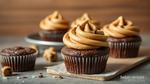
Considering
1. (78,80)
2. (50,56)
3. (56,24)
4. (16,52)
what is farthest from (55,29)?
(78,80)

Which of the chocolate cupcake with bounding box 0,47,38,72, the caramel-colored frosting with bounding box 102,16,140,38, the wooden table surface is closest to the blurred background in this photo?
the caramel-colored frosting with bounding box 102,16,140,38

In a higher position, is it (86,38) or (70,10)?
(86,38)

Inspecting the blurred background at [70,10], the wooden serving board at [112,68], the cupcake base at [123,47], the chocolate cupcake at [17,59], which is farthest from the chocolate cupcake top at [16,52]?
the blurred background at [70,10]

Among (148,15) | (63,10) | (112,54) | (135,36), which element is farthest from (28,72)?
(148,15)

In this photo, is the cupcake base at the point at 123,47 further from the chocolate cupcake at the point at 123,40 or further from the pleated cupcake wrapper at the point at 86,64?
the pleated cupcake wrapper at the point at 86,64

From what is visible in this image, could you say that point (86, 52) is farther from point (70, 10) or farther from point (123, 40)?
point (70, 10)

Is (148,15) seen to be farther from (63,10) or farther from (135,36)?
(135,36)
